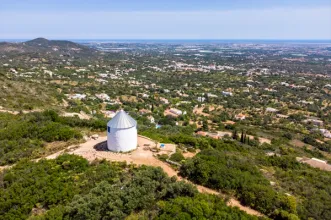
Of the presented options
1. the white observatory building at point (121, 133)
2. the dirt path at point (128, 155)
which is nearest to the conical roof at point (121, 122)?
the white observatory building at point (121, 133)

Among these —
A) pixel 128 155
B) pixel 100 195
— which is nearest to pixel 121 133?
pixel 128 155

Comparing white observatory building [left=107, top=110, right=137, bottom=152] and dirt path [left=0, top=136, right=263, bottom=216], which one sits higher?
white observatory building [left=107, top=110, right=137, bottom=152]

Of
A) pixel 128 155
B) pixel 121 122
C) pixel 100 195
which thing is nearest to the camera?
pixel 100 195

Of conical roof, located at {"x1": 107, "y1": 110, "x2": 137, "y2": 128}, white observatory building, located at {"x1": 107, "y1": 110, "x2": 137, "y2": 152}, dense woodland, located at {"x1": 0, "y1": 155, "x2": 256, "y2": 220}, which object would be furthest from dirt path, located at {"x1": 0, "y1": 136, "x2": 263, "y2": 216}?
conical roof, located at {"x1": 107, "y1": 110, "x2": 137, "y2": 128}

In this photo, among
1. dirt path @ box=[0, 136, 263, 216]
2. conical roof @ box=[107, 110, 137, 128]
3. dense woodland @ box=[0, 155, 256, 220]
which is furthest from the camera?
conical roof @ box=[107, 110, 137, 128]

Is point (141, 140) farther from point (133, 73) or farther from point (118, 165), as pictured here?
point (133, 73)

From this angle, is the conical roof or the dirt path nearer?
the dirt path

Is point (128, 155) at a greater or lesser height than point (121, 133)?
lesser

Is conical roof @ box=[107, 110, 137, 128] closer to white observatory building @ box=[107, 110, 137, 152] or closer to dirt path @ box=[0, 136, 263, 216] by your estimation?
white observatory building @ box=[107, 110, 137, 152]

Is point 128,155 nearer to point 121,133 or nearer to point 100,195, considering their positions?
point 121,133
